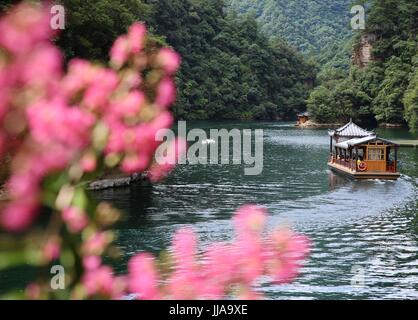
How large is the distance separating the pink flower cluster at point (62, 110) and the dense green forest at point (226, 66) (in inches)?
3037

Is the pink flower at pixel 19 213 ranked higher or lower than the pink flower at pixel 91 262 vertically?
higher

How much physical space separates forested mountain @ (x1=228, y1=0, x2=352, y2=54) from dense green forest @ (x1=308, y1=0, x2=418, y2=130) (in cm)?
→ 7503

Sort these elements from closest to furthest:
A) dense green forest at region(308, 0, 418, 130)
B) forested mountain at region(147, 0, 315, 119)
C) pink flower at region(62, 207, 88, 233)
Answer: pink flower at region(62, 207, 88, 233)
dense green forest at region(308, 0, 418, 130)
forested mountain at region(147, 0, 315, 119)

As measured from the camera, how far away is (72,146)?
159 cm

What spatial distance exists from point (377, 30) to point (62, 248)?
3669 inches

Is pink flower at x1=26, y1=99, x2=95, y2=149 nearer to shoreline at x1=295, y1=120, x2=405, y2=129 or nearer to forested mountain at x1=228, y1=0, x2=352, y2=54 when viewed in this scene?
shoreline at x1=295, y1=120, x2=405, y2=129

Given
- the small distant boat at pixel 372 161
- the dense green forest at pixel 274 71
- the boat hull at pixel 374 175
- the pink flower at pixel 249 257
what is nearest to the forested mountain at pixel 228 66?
the dense green forest at pixel 274 71

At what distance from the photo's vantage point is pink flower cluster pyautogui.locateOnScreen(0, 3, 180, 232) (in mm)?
1453

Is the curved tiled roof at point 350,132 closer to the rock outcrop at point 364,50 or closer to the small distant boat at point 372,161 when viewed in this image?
the small distant boat at point 372,161

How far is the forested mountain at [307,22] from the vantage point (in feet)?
565

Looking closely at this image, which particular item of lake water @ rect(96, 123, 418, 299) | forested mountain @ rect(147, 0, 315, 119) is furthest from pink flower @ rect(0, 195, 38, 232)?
forested mountain @ rect(147, 0, 315, 119)
